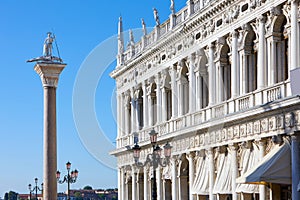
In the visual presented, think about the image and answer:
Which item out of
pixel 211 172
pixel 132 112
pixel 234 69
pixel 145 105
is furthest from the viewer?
pixel 132 112

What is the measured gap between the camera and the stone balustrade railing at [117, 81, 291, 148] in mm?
28170

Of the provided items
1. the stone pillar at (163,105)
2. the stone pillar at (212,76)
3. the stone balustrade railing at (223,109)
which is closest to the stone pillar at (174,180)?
the stone balustrade railing at (223,109)

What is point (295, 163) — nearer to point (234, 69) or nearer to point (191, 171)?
point (234, 69)

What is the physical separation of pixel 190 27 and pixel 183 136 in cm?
492

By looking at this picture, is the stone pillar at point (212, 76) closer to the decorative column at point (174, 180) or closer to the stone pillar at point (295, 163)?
the decorative column at point (174, 180)

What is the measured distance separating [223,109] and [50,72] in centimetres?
1125

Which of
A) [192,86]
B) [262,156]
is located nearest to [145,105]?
[192,86]

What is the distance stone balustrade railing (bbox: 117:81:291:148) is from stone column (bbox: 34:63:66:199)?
213 inches

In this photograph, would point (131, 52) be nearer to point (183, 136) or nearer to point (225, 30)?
point (183, 136)

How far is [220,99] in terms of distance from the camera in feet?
112

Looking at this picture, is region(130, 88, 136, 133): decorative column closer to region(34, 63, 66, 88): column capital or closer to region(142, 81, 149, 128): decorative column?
region(142, 81, 149, 128): decorative column

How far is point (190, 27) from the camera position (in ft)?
122

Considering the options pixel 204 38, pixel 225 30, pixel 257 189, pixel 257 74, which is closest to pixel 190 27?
pixel 204 38

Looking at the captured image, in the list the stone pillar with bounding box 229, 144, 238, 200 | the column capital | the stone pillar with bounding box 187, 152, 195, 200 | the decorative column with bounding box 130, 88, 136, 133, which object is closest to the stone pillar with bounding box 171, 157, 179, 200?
the stone pillar with bounding box 187, 152, 195, 200
